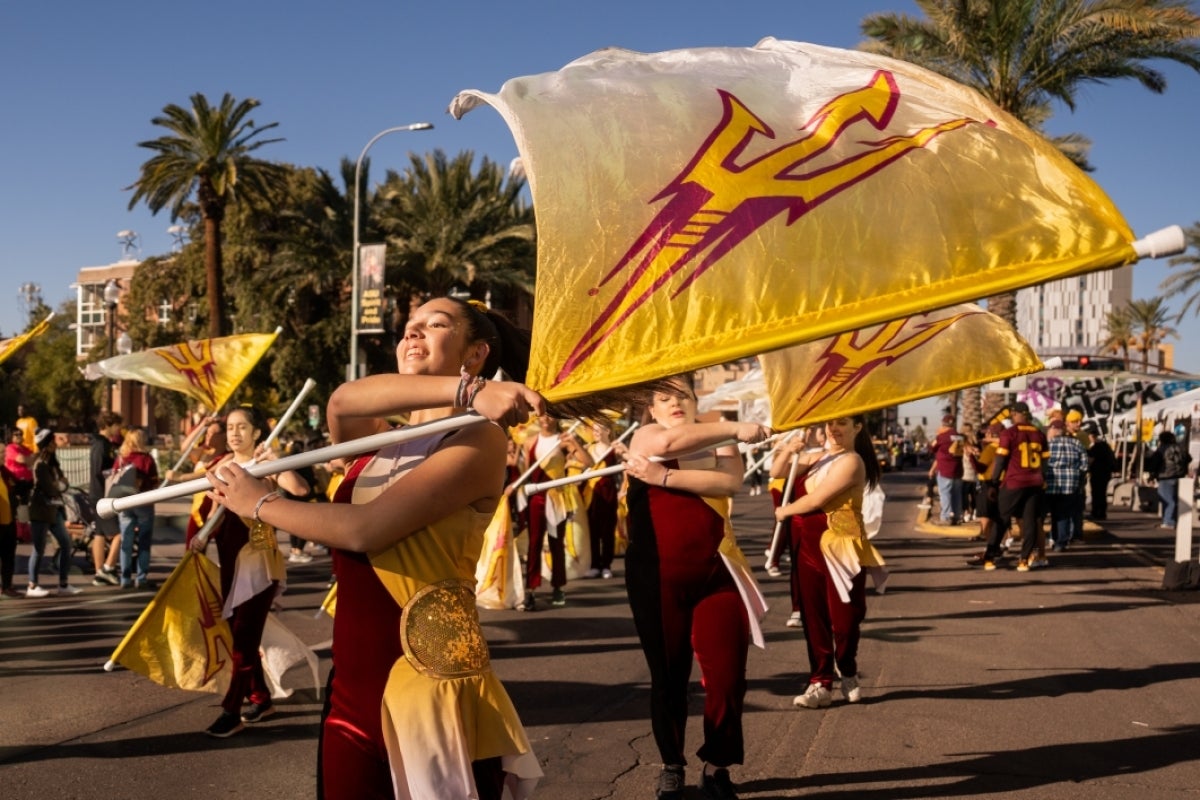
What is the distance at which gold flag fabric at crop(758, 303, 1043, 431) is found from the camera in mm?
4875

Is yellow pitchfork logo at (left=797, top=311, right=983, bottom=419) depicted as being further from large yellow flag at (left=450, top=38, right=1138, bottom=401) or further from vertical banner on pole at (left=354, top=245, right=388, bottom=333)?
vertical banner on pole at (left=354, top=245, right=388, bottom=333)

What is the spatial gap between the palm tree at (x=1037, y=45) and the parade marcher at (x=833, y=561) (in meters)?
12.6

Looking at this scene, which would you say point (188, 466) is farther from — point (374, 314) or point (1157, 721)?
point (1157, 721)

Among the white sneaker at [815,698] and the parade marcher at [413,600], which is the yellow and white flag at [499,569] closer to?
the white sneaker at [815,698]

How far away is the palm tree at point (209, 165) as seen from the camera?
33094 mm

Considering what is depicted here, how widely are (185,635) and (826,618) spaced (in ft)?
11.9

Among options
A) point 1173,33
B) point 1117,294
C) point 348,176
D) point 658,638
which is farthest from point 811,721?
point 1117,294

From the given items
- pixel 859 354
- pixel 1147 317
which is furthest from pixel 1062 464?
pixel 1147 317

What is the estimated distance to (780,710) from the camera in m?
7.07

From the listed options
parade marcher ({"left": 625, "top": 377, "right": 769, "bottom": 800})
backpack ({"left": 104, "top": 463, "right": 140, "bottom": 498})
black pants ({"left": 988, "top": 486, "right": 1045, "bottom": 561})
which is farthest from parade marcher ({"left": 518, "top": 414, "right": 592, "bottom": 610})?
parade marcher ({"left": 625, "top": 377, "right": 769, "bottom": 800})

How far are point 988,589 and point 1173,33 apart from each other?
1014 centimetres

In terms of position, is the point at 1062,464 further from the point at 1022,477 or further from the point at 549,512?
the point at 549,512

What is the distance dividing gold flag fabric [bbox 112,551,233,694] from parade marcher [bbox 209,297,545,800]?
12.2 feet

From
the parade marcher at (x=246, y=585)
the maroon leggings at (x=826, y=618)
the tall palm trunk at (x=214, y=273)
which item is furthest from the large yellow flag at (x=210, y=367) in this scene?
the tall palm trunk at (x=214, y=273)
